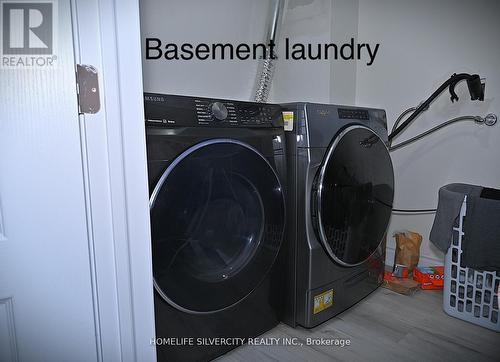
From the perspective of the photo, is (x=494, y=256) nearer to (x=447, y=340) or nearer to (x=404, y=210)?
(x=447, y=340)

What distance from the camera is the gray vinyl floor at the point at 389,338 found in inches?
46.0

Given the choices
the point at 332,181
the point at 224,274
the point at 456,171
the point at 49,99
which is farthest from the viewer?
the point at 456,171

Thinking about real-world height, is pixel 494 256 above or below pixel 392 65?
below

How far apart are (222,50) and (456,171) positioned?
144cm

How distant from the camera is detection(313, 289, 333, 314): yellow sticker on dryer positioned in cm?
129

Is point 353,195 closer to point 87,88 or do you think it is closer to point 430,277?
point 430,277

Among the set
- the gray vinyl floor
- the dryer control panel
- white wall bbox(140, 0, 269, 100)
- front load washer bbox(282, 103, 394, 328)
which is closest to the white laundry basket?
the gray vinyl floor

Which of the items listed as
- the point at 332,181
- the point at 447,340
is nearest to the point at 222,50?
the point at 332,181

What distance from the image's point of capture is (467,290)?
1367 mm

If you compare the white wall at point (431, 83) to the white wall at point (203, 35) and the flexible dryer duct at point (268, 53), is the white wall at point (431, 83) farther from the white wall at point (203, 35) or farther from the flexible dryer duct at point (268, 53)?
the white wall at point (203, 35)

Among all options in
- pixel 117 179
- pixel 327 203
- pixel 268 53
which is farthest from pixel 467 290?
pixel 268 53

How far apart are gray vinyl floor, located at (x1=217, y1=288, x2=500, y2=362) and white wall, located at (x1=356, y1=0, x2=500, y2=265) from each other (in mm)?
478

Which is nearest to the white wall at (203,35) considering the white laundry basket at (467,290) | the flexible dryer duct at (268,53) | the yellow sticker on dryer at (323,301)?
the flexible dryer duct at (268,53)

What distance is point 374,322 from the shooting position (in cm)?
138
